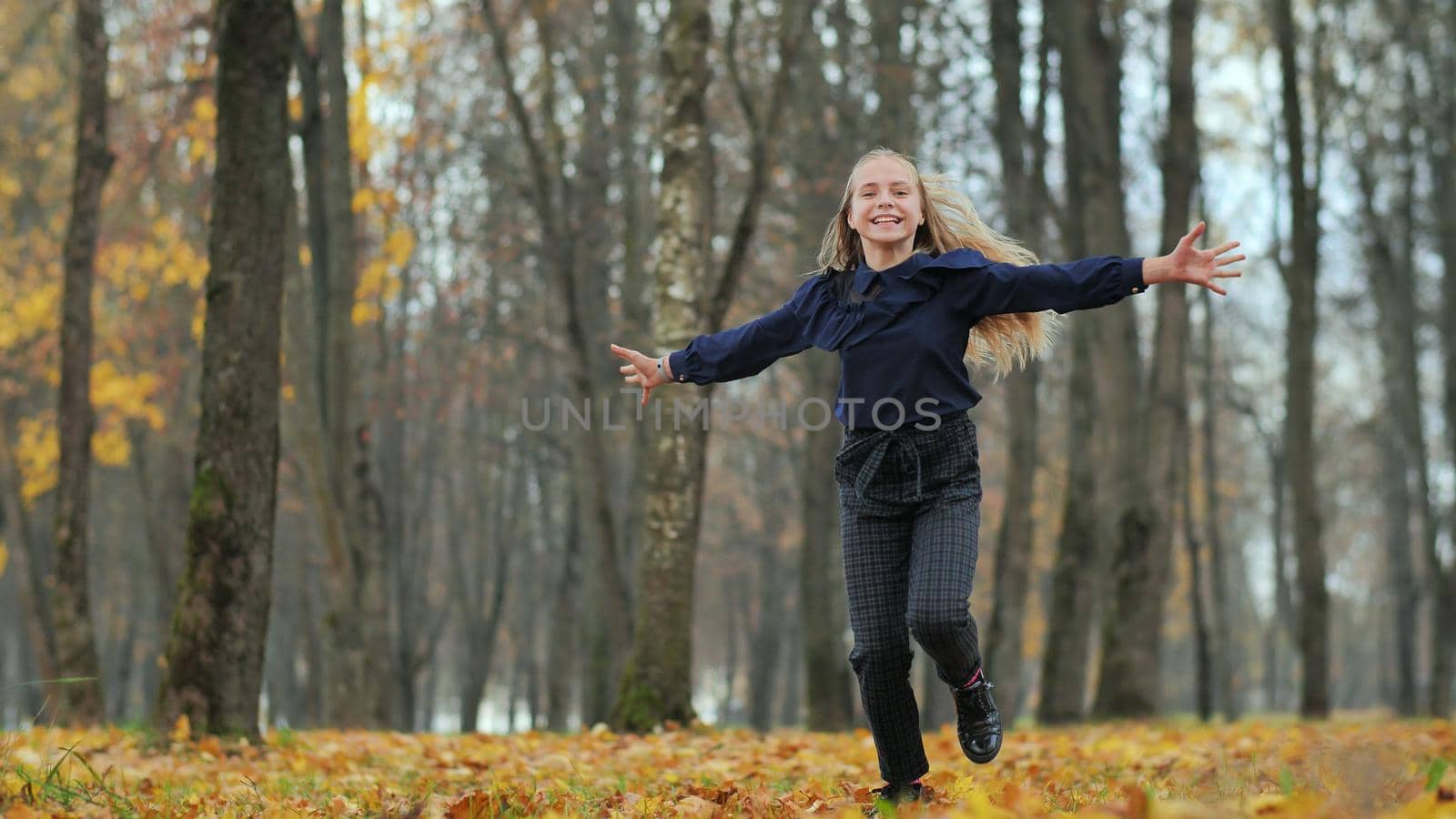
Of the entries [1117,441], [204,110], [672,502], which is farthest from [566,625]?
[672,502]

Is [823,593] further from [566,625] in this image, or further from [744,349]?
[744,349]

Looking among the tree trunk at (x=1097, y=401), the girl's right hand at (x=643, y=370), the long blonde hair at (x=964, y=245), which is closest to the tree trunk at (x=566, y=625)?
the tree trunk at (x=1097, y=401)

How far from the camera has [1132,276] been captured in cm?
422

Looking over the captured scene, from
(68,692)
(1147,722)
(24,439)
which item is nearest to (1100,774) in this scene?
(1147,722)

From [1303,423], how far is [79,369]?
1198cm

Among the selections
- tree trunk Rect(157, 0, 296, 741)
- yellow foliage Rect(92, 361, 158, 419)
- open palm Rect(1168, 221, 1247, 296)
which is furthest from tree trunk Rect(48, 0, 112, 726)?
open palm Rect(1168, 221, 1247, 296)

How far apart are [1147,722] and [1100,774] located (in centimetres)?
704

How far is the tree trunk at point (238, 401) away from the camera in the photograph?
7.21 m

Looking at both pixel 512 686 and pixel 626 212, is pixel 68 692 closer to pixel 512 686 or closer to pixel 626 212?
pixel 626 212

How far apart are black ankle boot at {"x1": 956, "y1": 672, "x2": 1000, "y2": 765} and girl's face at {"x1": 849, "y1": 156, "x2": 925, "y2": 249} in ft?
4.86

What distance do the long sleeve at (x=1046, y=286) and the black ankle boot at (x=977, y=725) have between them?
47.5 inches

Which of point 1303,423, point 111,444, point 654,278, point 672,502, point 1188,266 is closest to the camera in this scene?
point 1188,266

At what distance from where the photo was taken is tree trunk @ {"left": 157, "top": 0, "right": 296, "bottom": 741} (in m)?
7.21

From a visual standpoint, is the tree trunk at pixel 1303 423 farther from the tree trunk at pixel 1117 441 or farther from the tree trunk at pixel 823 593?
the tree trunk at pixel 823 593
